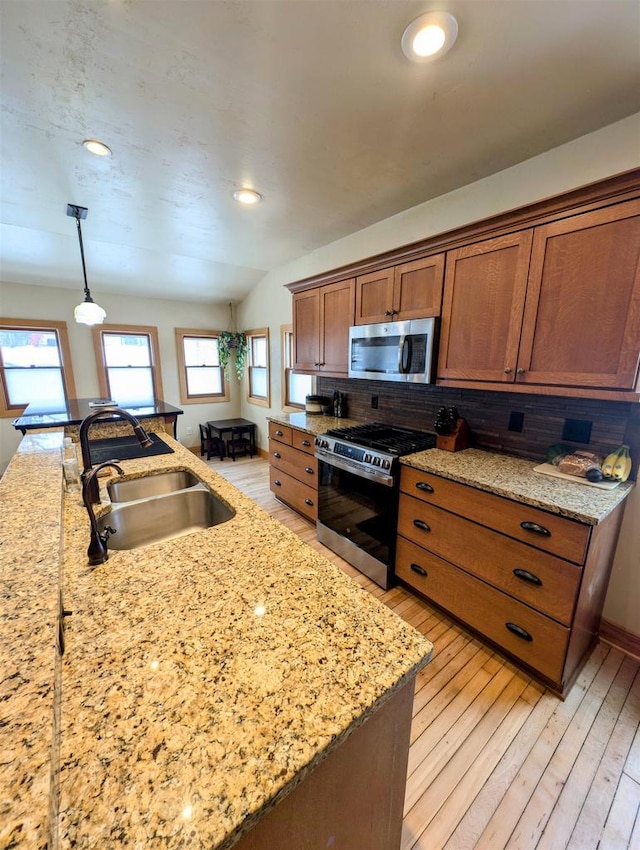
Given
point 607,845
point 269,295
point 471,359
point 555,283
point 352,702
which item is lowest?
point 607,845

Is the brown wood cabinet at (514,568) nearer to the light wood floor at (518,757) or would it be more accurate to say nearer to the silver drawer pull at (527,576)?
the silver drawer pull at (527,576)

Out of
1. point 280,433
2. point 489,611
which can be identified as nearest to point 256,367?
point 280,433

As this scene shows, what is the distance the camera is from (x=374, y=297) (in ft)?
8.08

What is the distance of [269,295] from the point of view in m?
4.59

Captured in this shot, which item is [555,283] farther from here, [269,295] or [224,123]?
[269,295]

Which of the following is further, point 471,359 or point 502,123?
point 471,359

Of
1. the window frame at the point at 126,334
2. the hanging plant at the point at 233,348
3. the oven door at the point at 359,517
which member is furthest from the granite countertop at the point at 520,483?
the window frame at the point at 126,334

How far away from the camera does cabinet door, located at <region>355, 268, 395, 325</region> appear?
2350 mm

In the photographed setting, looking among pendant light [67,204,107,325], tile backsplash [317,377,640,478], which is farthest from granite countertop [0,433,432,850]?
pendant light [67,204,107,325]

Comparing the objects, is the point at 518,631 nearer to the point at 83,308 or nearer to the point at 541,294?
the point at 541,294

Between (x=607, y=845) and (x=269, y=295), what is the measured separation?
5.03 meters

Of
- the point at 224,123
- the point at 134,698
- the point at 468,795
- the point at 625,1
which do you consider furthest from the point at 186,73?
the point at 468,795

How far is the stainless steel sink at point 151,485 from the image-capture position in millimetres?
1632

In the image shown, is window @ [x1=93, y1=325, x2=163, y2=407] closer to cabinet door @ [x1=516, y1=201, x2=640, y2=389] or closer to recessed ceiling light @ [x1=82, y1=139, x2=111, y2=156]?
recessed ceiling light @ [x1=82, y1=139, x2=111, y2=156]
